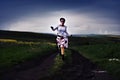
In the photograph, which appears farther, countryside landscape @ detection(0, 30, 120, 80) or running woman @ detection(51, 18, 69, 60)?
running woman @ detection(51, 18, 69, 60)

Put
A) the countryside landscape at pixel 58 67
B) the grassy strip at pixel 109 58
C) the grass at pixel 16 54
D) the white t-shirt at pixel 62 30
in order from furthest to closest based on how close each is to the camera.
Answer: the white t-shirt at pixel 62 30 < the grass at pixel 16 54 < the grassy strip at pixel 109 58 < the countryside landscape at pixel 58 67

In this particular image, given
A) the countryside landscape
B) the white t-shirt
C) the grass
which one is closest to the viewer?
the countryside landscape

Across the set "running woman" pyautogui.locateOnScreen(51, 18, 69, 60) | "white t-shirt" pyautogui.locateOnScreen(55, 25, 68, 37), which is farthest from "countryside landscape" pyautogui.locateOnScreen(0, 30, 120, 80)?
"white t-shirt" pyautogui.locateOnScreen(55, 25, 68, 37)

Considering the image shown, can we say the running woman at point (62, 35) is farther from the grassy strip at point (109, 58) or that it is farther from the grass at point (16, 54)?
the grass at point (16, 54)

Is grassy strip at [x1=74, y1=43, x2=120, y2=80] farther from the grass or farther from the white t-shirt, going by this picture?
the grass

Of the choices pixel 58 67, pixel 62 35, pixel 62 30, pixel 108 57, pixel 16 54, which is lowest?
pixel 108 57

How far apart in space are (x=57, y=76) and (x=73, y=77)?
2.43 ft

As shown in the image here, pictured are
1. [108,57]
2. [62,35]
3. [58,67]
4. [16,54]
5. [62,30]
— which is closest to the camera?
[58,67]

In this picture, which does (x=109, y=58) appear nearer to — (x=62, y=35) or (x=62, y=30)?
(x=62, y=35)

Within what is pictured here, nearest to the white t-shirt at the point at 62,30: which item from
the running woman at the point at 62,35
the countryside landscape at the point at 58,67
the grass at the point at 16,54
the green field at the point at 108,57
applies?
the running woman at the point at 62,35

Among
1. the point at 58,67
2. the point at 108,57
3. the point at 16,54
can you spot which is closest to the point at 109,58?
the point at 108,57

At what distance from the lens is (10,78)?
53.0ft

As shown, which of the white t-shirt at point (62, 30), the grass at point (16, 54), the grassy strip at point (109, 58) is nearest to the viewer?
the grassy strip at point (109, 58)

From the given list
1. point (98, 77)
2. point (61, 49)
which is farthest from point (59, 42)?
point (98, 77)
